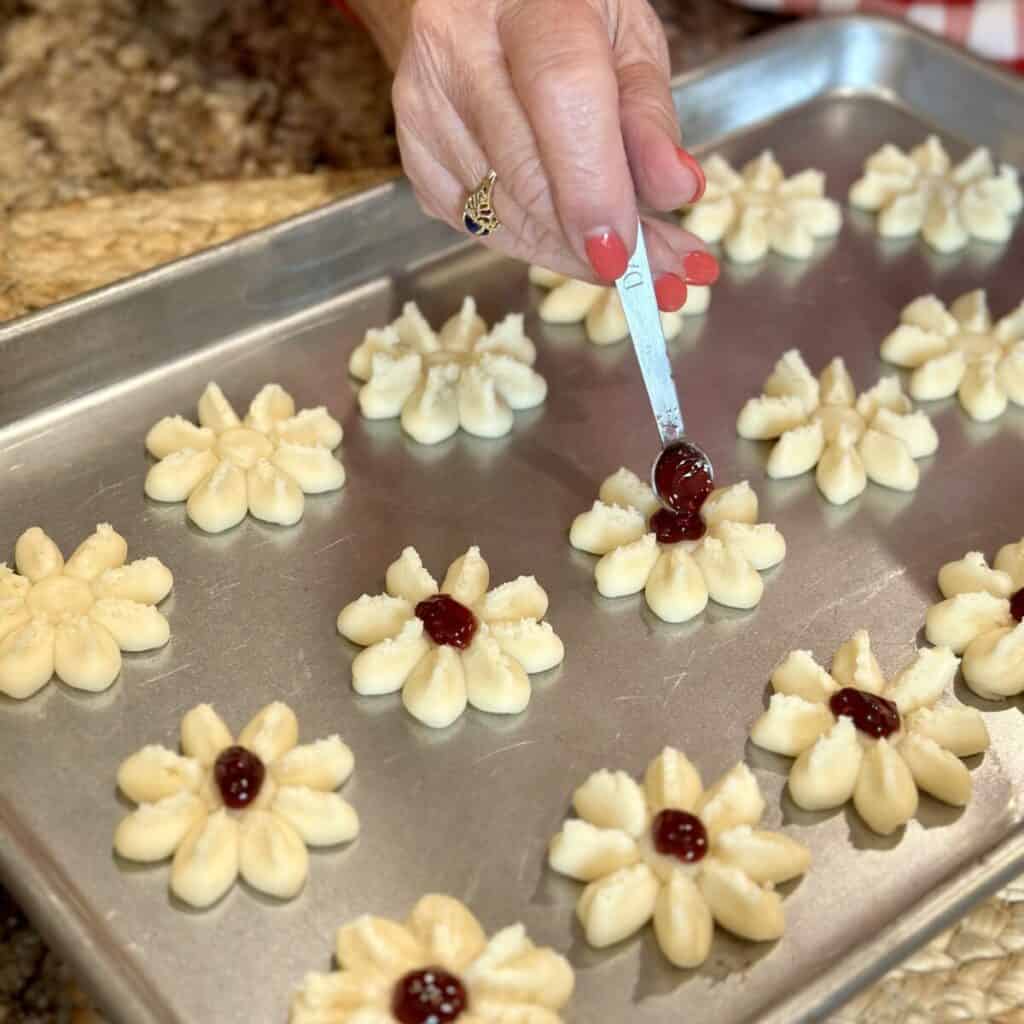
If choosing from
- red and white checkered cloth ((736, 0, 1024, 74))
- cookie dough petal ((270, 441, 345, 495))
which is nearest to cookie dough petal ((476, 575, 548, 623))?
cookie dough petal ((270, 441, 345, 495))

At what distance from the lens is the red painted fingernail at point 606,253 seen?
4.29 ft

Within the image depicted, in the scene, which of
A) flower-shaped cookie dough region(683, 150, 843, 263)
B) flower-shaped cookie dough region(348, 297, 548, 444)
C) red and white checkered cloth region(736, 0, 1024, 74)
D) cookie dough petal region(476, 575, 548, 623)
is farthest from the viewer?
red and white checkered cloth region(736, 0, 1024, 74)

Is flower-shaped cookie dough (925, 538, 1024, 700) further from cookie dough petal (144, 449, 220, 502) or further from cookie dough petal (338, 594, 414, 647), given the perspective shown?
cookie dough petal (144, 449, 220, 502)

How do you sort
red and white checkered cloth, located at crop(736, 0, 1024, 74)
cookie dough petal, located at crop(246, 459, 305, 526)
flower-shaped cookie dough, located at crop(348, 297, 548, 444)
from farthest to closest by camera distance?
red and white checkered cloth, located at crop(736, 0, 1024, 74) < flower-shaped cookie dough, located at crop(348, 297, 548, 444) < cookie dough petal, located at crop(246, 459, 305, 526)

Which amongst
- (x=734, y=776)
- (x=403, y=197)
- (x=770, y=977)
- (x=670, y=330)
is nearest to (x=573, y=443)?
(x=670, y=330)

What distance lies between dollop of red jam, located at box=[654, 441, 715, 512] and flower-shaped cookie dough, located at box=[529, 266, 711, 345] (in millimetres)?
320

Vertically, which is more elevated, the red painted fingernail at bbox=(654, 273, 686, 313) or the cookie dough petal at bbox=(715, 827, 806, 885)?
the red painted fingernail at bbox=(654, 273, 686, 313)

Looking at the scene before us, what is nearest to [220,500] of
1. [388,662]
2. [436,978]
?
[388,662]

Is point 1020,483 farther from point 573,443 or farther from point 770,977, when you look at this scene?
point 770,977

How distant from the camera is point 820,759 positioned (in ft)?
4.27

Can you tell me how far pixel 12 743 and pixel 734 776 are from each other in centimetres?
66

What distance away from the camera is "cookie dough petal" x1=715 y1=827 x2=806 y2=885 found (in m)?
1.24

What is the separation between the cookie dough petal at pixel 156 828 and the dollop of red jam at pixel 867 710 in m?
0.59

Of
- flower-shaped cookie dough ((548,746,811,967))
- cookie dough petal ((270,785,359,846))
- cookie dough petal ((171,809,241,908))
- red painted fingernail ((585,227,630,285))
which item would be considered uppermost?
red painted fingernail ((585,227,630,285))
